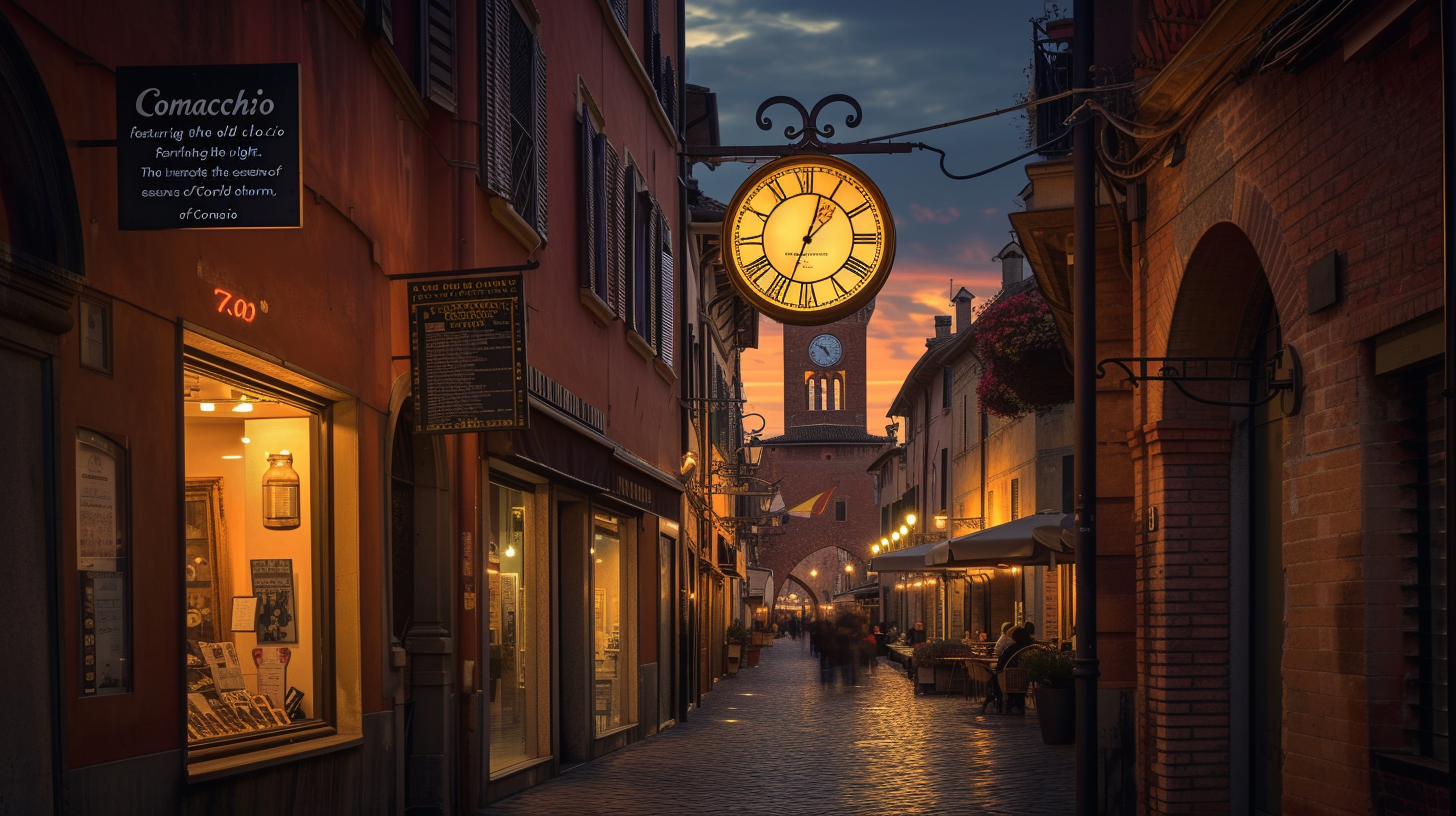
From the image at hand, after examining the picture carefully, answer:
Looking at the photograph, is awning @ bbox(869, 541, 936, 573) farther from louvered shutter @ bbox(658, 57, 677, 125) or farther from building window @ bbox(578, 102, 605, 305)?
building window @ bbox(578, 102, 605, 305)

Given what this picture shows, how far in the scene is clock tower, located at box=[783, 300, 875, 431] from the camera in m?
90.9

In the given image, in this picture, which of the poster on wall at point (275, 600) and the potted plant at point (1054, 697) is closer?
the poster on wall at point (275, 600)

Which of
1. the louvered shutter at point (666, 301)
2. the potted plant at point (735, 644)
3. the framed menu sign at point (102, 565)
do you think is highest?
the louvered shutter at point (666, 301)

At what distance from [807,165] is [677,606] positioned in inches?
492

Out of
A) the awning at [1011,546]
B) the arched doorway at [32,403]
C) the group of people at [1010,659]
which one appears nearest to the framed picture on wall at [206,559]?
the arched doorway at [32,403]

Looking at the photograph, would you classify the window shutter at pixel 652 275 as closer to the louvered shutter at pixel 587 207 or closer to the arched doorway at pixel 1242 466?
the louvered shutter at pixel 587 207

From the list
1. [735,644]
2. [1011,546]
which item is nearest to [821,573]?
[735,644]

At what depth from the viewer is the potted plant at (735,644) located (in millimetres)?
35797

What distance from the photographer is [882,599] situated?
66500mm

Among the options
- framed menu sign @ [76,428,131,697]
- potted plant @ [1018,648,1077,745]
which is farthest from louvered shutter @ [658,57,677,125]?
framed menu sign @ [76,428,131,697]

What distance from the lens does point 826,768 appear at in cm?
1434

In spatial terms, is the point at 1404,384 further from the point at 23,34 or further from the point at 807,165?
the point at 23,34

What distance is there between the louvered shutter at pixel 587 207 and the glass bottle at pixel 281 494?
6.36 meters

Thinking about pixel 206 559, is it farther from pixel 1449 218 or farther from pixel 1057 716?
pixel 1057 716
